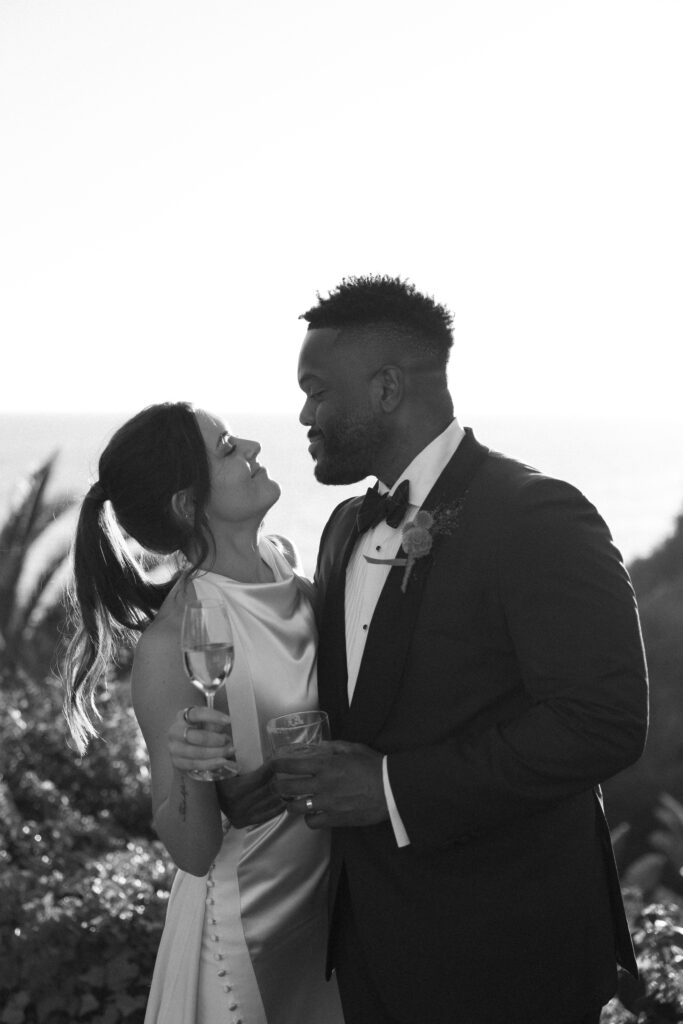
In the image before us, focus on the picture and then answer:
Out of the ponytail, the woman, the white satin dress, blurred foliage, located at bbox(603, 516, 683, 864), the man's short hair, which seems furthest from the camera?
blurred foliage, located at bbox(603, 516, 683, 864)

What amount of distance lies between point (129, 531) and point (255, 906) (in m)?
1.22

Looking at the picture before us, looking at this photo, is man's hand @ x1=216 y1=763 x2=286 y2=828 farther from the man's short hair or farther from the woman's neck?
the man's short hair

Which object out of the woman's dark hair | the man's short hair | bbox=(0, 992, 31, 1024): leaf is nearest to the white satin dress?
the woman's dark hair

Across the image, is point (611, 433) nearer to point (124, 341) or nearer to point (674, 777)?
point (124, 341)

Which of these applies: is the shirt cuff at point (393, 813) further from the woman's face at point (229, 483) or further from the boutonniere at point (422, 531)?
the woman's face at point (229, 483)

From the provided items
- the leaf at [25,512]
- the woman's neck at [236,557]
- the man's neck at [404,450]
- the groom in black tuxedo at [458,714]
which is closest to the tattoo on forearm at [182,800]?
the groom in black tuxedo at [458,714]

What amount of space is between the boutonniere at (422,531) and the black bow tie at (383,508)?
0.37ft

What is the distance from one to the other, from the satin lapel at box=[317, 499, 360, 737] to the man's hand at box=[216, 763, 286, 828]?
245mm

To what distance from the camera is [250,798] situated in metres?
3.10

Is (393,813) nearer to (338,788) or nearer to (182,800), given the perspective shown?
(338,788)

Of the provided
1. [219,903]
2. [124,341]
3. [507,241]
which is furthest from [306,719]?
[124,341]

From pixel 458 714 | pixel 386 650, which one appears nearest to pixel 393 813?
pixel 458 714

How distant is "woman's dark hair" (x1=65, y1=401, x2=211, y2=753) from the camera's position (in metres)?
3.50

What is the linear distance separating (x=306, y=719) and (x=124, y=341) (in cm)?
12245
